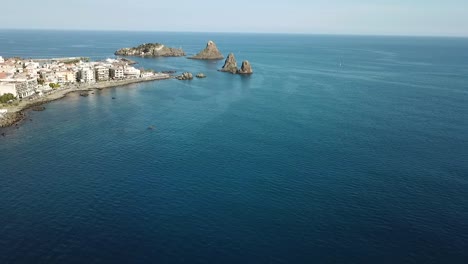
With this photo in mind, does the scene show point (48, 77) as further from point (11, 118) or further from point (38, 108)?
point (11, 118)

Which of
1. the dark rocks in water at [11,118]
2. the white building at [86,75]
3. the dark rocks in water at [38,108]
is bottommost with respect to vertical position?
the dark rocks in water at [11,118]

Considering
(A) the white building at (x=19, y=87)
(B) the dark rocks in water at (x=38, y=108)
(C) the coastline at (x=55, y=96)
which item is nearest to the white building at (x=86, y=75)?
(C) the coastline at (x=55, y=96)

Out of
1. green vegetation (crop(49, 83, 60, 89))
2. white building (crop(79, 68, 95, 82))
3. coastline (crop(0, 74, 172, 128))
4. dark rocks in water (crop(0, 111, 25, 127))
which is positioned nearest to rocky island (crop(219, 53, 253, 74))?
coastline (crop(0, 74, 172, 128))

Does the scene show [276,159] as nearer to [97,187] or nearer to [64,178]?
[97,187]

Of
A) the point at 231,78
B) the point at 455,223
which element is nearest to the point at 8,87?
the point at 231,78

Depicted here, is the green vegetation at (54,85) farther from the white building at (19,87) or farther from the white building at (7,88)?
the white building at (7,88)

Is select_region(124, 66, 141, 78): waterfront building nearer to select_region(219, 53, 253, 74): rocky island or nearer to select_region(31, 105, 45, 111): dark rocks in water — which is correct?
select_region(219, 53, 253, 74): rocky island
